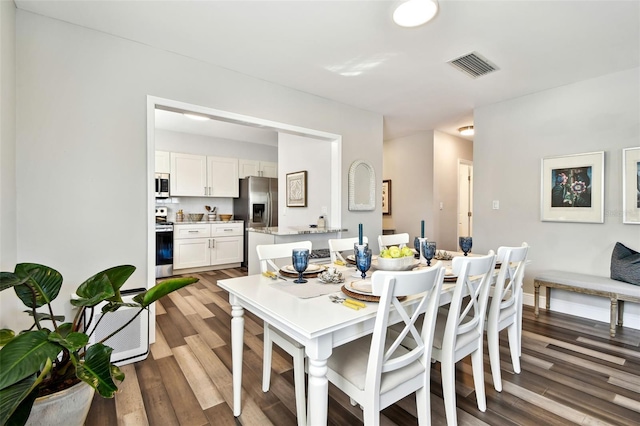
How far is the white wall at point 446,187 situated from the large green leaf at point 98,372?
193 inches

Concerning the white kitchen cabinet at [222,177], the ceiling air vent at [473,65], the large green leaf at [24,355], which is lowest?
the large green leaf at [24,355]

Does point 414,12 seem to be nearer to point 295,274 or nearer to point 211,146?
point 295,274

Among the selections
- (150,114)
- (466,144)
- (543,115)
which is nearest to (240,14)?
(150,114)

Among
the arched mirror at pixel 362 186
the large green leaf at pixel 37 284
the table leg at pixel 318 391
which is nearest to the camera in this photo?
the table leg at pixel 318 391

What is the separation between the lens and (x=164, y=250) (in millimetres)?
4840

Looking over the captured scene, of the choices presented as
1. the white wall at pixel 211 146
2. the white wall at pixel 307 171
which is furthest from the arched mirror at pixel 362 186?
the white wall at pixel 211 146

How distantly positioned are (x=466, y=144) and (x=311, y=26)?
4684mm

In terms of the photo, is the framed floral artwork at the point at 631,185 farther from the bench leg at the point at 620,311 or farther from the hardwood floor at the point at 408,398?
the hardwood floor at the point at 408,398

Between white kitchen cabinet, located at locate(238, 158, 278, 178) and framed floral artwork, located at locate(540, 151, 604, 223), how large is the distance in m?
4.68

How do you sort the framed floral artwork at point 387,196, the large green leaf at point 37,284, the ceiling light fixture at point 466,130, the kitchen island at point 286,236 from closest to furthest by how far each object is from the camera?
1. the large green leaf at point 37,284
2. the kitchen island at point 286,236
3. the ceiling light fixture at point 466,130
4. the framed floral artwork at point 387,196

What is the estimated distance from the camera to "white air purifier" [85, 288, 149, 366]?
216cm

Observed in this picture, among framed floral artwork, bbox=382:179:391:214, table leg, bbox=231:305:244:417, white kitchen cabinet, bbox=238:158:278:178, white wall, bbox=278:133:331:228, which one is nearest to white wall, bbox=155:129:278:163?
white kitchen cabinet, bbox=238:158:278:178

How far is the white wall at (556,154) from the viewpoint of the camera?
2982 millimetres

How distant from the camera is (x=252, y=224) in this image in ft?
18.3
